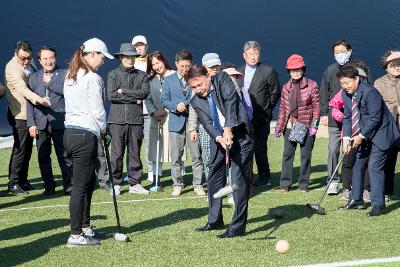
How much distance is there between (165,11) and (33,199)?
24.0 feet

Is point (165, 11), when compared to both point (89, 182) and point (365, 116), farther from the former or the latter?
point (89, 182)

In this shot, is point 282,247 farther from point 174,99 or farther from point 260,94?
point 260,94

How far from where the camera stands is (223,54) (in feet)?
57.6

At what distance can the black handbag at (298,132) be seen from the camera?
1095 cm

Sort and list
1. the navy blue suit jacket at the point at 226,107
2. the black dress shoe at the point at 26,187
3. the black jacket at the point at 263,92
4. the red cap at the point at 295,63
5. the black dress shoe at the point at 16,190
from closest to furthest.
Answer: the navy blue suit jacket at the point at 226,107, the red cap at the point at 295,63, the black dress shoe at the point at 16,190, the black dress shoe at the point at 26,187, the black jacket at the point at 263,92

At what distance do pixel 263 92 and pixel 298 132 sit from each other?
1020mm

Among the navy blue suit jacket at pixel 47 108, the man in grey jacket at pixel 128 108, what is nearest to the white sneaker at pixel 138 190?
the man in grey jacket at pixel 128 108

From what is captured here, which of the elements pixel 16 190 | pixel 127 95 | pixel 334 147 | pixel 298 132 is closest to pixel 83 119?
pixel 127 95

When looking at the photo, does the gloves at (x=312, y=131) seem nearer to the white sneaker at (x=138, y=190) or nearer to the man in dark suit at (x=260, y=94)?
the man in dark suit at (x=260, y=94)

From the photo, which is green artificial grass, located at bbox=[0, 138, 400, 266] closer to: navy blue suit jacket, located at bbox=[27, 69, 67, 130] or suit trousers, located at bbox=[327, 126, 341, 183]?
suit trousers, located at bbox=[327, 126, 341, 183]

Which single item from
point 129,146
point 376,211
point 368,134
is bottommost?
point 376,211

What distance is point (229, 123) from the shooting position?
805 centimetres

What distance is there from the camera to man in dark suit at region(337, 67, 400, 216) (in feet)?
30.7

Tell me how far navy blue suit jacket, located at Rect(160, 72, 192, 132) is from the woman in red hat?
4.37 feet
